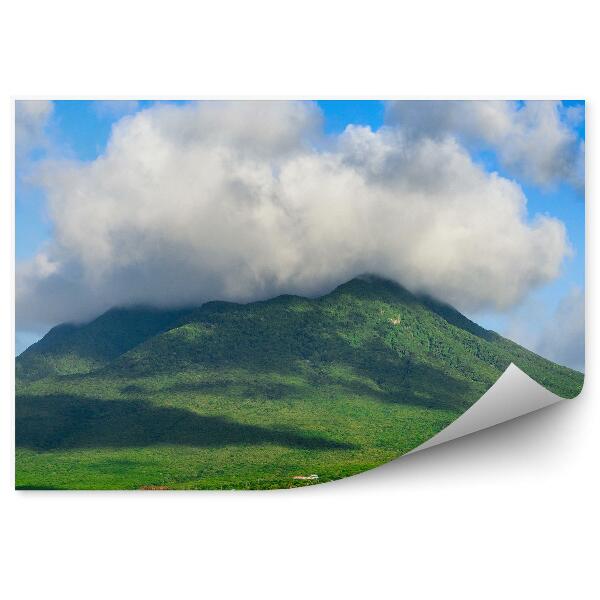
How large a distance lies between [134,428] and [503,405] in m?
3.69

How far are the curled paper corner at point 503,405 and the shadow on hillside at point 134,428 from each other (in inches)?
58.9

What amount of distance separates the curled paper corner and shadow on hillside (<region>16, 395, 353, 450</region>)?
1497 millimetres

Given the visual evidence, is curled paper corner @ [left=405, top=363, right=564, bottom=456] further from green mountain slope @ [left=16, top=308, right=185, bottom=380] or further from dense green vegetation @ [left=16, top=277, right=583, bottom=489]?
green mountain slope @ [left=16, top=308, right=185, bottom=380]

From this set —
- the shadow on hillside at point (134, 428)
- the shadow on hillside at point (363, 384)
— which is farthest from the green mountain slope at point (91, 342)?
the shadow on hillside at point (363, 384)

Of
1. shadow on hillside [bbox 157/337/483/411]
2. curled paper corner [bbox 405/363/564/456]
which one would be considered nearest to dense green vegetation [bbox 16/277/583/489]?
shadow on hillside [bbox 157/337/483/411]

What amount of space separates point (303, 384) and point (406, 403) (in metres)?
1.14

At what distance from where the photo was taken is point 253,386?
9703mm

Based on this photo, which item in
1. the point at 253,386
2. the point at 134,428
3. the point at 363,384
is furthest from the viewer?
the point at 363,384

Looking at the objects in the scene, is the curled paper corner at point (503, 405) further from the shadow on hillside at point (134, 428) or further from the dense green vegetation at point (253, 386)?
the shadow on hillside at point (134, 428)

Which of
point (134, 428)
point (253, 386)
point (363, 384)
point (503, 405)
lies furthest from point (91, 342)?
point (503, 405)

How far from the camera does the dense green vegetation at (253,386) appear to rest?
8.57 m

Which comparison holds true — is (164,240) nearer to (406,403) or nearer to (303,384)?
(303,384)

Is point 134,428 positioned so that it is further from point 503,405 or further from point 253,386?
point 503,405

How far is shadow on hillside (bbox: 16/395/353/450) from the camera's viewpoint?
344 inches
